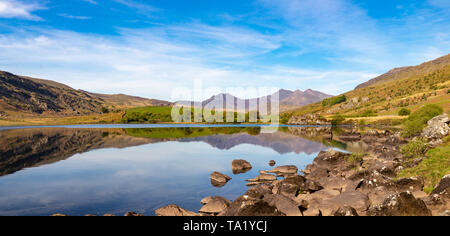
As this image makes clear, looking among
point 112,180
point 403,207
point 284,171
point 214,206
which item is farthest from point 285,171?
point 403,207

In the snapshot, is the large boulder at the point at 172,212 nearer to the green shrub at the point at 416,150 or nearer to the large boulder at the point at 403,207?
the large boulder at the point at 403,207

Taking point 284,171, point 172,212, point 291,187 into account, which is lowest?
point 284,171

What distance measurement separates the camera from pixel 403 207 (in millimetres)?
16062

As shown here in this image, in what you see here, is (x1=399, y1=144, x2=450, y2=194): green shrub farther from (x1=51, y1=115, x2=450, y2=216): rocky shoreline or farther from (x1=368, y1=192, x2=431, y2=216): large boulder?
(x1=368, y1=192, x2=431, y2=216): large boulder

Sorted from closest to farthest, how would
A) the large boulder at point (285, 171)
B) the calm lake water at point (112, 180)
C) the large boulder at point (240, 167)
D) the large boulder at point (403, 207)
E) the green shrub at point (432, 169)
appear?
the large boulder at point (403, 207), the green shrub at point (432, 169), the calm lake water at point (112, 180), the large boulder at point (285, 171), the large boulder at point (240, 167)

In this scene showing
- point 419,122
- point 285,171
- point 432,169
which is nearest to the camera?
point 432,169

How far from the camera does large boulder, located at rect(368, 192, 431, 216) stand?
15867 millimetres

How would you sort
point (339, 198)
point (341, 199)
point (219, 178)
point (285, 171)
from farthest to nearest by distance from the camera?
point (285, 171), point (219, 178), point (339, 198), point (341, 199)

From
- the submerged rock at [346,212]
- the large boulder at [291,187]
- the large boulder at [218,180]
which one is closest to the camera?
the submerged rock at [346,212]

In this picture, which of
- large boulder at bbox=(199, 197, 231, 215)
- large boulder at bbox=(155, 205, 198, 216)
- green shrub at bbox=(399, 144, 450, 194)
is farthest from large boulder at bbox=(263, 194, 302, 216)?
green shrub at bbox=(399, 144, 450, 194)

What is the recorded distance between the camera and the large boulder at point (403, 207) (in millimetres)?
15867

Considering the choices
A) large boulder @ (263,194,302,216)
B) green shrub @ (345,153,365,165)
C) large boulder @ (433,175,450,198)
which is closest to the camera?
large boulder @ (433,175,450,198)

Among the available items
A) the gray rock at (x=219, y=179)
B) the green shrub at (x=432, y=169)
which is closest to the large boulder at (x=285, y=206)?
the green shrub at (x=432, y=169)

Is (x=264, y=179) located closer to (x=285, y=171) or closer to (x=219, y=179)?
(x=219, y=179)
